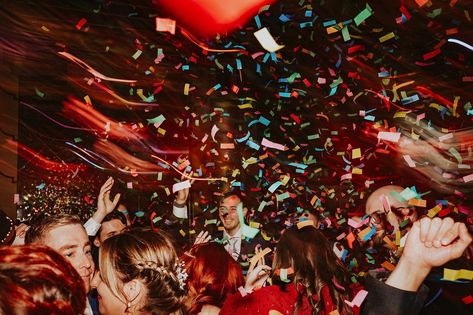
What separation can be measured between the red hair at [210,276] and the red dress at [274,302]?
0.21 m

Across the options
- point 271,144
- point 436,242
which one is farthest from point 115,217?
point 436,242

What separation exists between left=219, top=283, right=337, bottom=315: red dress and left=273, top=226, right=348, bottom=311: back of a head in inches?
1.1

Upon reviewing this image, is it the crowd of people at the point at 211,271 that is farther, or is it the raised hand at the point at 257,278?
the raised hand at the point at 257,278

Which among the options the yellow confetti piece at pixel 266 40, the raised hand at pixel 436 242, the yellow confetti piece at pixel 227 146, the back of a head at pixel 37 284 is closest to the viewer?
the back of a head at pixel 37 284

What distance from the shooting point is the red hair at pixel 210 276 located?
2.50 metres

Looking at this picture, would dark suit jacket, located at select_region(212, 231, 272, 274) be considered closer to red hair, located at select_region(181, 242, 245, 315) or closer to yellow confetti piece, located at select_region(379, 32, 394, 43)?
red hair, located at select_region(181, 242, 245, 315)

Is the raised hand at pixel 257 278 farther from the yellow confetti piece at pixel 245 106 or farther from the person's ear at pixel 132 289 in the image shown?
the yellow confetti piece at pixel 245 106

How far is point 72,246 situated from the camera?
2.43 meters

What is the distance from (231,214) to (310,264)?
1.50m

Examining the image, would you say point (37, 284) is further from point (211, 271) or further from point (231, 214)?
point (231, 214)

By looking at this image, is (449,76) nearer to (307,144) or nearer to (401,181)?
(401,181)

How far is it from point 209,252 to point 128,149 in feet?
8.13

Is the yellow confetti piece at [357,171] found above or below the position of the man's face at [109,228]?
below

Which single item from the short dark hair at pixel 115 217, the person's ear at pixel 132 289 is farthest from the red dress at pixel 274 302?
the short dark hair at pixel 115 217
